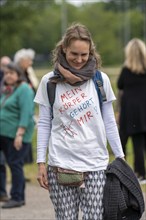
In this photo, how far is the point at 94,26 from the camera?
7594 centimetres

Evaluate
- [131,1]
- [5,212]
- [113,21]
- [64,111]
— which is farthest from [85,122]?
[131,1]

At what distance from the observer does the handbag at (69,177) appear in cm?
468

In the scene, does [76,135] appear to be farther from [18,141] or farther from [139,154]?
[139,154]

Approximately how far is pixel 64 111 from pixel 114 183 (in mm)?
598

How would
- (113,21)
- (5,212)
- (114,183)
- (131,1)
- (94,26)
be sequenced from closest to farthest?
(114,183) < (5,212) < (94,26) < (113,21) < (131,1)

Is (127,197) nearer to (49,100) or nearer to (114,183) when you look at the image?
(114,183)

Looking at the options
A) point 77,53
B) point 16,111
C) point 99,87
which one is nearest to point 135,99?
point 16,111

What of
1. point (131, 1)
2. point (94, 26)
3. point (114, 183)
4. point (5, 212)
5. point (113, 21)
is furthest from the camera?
point (131, 1)

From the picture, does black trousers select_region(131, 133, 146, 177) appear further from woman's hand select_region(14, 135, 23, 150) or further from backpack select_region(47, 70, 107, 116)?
backpack select_region(47, 70, 107, 116)

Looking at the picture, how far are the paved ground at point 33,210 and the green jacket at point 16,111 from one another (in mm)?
793

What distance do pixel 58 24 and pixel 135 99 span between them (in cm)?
8665

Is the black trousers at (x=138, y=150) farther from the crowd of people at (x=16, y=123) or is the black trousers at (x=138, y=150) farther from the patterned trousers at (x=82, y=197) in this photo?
the patterned trousers at (x=82, y=197)

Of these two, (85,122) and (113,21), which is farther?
(113,21)

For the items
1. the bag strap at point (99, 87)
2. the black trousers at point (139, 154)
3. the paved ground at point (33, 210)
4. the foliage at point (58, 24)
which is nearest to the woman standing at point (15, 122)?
the paved ground at point (33, 210)
